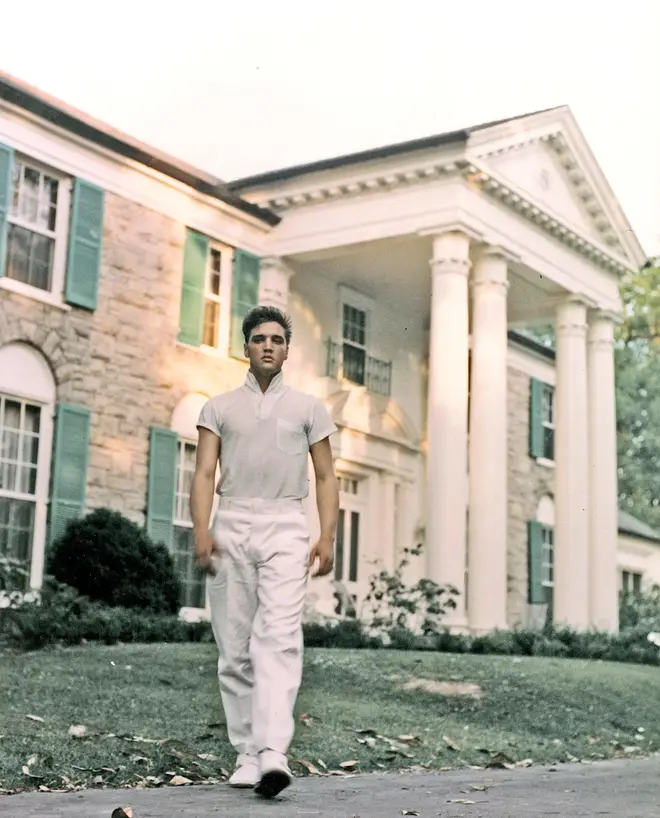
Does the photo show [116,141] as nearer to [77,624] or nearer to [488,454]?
[77,624]

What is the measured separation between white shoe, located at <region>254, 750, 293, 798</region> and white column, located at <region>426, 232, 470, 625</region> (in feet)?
40.7

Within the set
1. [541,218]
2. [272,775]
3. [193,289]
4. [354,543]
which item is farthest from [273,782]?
[354,543]

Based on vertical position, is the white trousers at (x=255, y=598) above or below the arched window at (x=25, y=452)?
below

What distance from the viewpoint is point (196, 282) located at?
56.5ft

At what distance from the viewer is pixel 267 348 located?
5207 mm

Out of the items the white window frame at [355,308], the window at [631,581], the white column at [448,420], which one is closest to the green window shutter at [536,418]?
the white window frame at [355,308]

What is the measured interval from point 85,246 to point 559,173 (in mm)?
8798

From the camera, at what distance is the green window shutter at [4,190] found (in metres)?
14.3

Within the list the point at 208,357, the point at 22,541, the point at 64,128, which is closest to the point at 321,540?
the point at 22,541

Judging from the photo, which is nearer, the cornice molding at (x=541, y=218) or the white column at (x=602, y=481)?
the cornice molding at (x=541, y=218)

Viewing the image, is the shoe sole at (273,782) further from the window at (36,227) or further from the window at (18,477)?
the window at (36,227)

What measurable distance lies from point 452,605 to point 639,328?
63.9ft

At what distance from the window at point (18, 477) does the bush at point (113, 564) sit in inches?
17.2

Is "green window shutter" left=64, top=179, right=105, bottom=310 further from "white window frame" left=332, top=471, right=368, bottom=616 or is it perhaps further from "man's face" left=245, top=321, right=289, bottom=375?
"man's face" left=245, top=321, right=289, bottom=375
